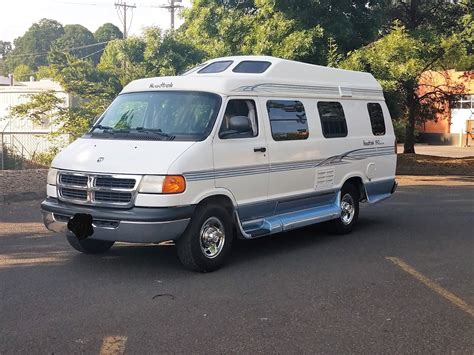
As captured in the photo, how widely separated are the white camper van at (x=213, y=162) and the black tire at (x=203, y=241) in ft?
0.05

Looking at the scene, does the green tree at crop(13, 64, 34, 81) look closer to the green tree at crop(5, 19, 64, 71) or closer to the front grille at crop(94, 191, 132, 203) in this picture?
the green tree at crop(5, 19, 64, 71)

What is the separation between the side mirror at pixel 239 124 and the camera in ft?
23.0

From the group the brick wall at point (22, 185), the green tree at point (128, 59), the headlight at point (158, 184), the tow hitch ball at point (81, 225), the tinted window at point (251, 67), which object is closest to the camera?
the headlight at point (158, 184)

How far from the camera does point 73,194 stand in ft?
22.0

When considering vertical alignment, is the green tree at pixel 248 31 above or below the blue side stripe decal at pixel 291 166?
above

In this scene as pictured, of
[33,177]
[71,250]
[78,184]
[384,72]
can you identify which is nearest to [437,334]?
[78,184]

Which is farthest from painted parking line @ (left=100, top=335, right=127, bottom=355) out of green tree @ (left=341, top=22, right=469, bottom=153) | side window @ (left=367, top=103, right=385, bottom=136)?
green tree @ (left=341, top=22, right=469, bottom=153)

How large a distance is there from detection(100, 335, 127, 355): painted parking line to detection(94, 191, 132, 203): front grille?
1.91 m

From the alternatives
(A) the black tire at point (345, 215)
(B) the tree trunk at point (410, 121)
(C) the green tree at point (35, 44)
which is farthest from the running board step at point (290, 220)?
(C) the green tree at point (35, 44)

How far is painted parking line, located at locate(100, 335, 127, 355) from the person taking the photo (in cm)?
442

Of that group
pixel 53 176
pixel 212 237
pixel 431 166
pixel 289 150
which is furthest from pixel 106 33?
pixel 212 237

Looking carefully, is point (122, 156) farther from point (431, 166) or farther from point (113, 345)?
point (431, 166)

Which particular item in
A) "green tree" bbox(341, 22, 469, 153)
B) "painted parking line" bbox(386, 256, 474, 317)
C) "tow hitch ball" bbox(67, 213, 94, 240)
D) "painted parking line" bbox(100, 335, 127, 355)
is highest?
"green tree" bbox(341, 22, 469, 153)

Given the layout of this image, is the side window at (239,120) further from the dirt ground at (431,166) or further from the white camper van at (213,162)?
the dirt ground at (431,166)
